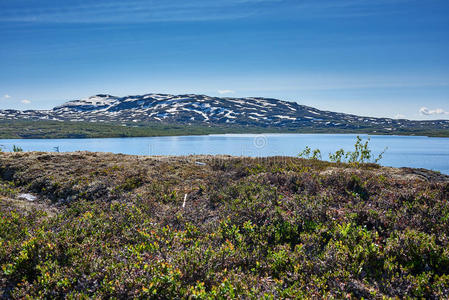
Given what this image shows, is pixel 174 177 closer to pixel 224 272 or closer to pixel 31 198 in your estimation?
pixel 31 198

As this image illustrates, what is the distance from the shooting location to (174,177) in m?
16.0

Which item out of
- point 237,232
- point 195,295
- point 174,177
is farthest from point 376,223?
point 174,177

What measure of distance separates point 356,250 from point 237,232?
354cm

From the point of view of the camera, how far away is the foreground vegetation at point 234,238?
6000mm

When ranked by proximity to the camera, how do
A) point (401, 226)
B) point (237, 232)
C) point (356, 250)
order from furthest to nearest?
point (237, 232) → point (401, 226) → point (356, 250)

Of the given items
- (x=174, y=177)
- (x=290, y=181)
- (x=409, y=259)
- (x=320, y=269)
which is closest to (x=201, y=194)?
(x=174, y=177)

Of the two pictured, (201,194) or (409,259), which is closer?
(409,259)

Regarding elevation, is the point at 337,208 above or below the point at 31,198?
above


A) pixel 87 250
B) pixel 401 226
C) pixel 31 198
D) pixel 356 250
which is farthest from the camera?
pixel 31 198

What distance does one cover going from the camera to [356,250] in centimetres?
706

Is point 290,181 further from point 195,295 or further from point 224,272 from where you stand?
point 195,295

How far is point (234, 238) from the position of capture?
860cm

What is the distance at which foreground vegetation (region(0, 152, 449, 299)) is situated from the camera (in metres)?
6.00

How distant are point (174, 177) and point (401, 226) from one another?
11.6 meters
